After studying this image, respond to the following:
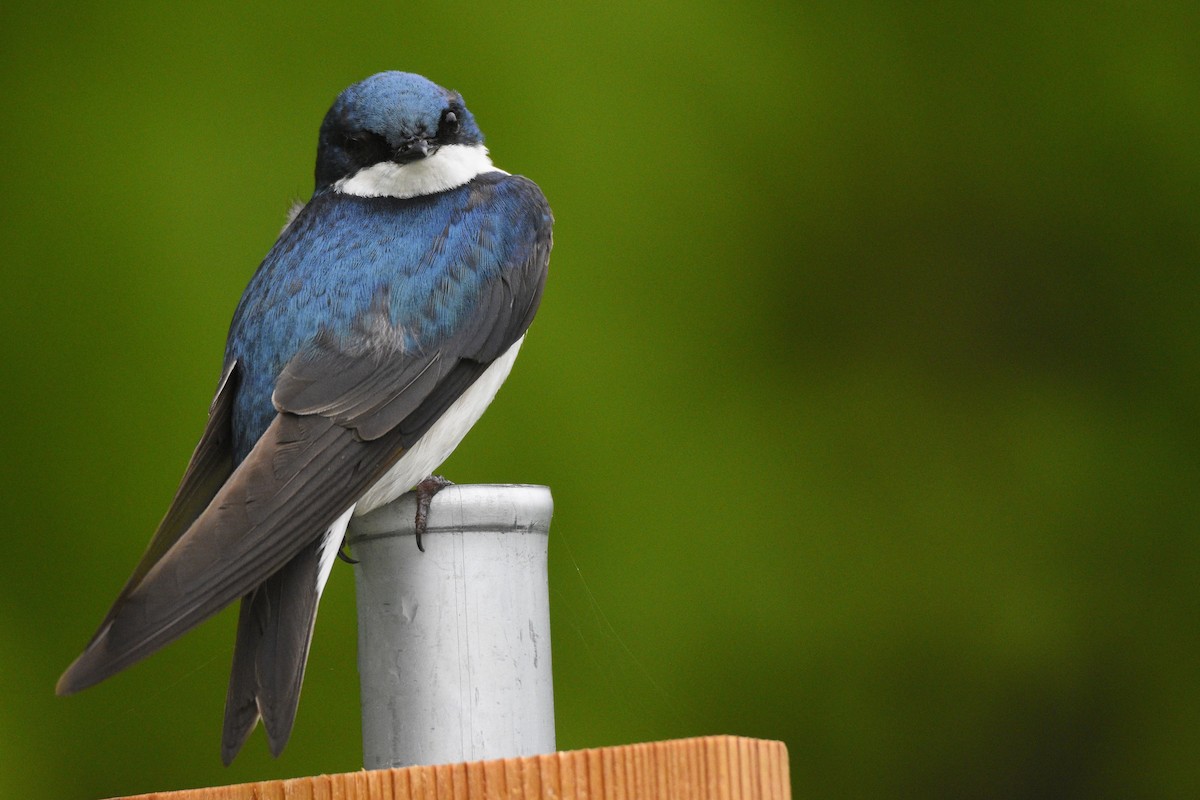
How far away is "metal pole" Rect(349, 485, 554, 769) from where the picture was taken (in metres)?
1.27

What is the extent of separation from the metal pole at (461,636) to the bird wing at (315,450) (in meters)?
0.21

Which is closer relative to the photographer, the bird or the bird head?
the bird

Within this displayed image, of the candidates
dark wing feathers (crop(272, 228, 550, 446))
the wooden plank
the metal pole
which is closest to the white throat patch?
dark wing feathers (crop(272, 228, 550, 446))

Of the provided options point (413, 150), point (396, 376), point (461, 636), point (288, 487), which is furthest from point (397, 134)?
point (461, 636)

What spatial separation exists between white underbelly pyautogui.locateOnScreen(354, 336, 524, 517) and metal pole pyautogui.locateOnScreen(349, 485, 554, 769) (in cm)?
39

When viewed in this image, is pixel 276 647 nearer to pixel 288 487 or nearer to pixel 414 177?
pixel 288 487

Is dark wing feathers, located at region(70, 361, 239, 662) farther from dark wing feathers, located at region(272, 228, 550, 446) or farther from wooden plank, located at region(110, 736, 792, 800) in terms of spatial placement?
wooden plank, located at region(110, 736, 792, 800)

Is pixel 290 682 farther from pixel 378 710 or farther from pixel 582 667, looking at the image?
pixel 582 667

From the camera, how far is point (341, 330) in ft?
6.30

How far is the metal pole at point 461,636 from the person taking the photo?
50.0 inches

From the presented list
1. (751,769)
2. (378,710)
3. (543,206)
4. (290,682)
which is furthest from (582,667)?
(751,769)

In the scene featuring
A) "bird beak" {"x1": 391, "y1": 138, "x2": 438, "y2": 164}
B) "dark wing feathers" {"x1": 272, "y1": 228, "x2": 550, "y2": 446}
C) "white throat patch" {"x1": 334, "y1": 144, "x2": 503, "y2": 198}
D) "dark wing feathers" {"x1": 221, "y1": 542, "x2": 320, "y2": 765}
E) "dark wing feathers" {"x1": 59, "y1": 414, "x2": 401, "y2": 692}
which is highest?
"bird beak" {"x1": 391, "y1": 138, "x2": 438, "y2": 164}

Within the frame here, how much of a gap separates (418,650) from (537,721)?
113mm

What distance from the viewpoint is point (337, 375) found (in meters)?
1.86
